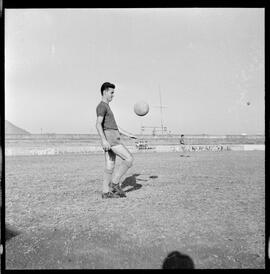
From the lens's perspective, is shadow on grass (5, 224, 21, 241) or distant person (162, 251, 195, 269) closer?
distant person (162, 251, 195, 269)

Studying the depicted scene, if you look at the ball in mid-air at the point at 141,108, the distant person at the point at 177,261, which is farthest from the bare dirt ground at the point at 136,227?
the ball in mid-air at the point at 141,108

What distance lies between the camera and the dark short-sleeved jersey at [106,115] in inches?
193

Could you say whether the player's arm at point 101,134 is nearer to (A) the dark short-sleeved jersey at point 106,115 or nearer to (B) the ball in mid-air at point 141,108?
(A) the dark short-sleeved jersey at point 106,115

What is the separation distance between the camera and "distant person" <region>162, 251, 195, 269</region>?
8.24 feet

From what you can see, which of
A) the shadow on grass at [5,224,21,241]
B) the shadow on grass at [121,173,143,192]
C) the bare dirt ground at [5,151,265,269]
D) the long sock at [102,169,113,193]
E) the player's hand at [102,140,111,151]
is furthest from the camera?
the shadow on grass at [121,173,143,192]

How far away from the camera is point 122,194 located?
5145mm

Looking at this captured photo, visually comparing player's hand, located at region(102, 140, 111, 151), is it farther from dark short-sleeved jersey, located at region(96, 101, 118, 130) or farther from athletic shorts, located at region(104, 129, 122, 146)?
dark short-sleeved jersey, located at region(96, 101, 118, 130)

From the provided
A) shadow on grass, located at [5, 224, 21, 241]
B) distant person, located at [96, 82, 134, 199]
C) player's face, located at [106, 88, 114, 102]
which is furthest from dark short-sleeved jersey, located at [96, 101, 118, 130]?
shadow on grass, located at [5, 224, 21, 241]

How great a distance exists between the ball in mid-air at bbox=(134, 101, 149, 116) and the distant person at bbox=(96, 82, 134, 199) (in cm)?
162

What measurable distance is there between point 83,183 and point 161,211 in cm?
322

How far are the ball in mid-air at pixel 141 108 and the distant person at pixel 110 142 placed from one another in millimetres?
1621

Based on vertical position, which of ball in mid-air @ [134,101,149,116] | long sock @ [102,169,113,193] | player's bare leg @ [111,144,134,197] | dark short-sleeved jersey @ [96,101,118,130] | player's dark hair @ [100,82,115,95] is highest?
player's dark hair @ [100,82,115,95]
